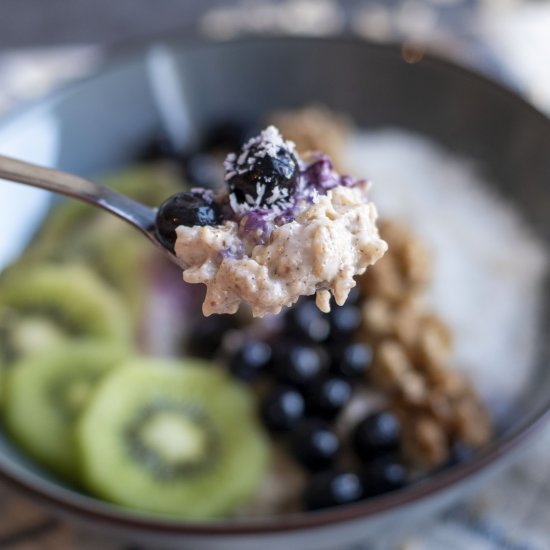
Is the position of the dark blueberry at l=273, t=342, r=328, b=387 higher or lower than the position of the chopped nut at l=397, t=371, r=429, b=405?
higher

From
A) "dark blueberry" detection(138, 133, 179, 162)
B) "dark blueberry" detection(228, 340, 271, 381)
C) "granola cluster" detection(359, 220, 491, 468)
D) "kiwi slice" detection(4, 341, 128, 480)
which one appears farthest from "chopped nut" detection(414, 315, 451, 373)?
"dark blueberry" detection(138, 133, 179, 162)

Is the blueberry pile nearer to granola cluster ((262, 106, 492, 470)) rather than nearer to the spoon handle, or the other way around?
granola cluster ((262, 106, 492, 470))

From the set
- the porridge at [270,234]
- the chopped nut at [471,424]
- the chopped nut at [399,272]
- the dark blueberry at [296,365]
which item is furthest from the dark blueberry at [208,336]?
the porridge at [270,234]

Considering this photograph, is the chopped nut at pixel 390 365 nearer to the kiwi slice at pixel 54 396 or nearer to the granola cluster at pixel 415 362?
the granola cluster at pixel 415 362

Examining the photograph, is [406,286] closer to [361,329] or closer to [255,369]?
[361,329]

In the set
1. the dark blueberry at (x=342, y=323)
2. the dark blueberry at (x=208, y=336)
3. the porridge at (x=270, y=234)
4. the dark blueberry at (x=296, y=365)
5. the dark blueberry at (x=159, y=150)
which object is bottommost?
the porridge at (x=270, y=234)

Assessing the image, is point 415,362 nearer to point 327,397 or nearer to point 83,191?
point 327,397
